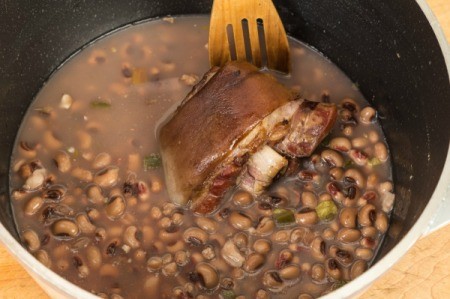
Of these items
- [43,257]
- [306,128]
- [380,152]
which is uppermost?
[306,128]

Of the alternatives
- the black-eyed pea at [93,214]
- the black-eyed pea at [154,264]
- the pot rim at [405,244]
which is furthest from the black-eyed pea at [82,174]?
the pot rim at [405,244]

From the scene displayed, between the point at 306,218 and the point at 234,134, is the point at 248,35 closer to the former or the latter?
the point at 234,134

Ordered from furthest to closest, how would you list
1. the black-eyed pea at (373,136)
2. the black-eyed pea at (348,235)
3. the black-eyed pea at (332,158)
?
1. the black-eyed pea at (373,136)
2. the black-eyed pea at (332,158)
3. the black-eyed pea at (348,235)

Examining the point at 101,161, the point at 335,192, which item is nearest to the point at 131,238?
the point at 101,161

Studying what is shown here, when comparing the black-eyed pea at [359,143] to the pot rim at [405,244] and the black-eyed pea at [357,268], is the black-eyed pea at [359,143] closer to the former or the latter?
the black-eyed pea at [357,268]

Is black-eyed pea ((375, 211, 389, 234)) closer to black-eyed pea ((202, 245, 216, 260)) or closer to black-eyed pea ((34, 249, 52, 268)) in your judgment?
black-eyed pea ((202, 245, 216, 260))

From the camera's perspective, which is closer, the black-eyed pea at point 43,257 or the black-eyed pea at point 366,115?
the black-eyed pea at point 43,257

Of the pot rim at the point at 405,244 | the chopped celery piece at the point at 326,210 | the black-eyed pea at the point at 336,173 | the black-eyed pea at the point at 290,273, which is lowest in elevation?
the black-eyed pea at the point at 290,273
